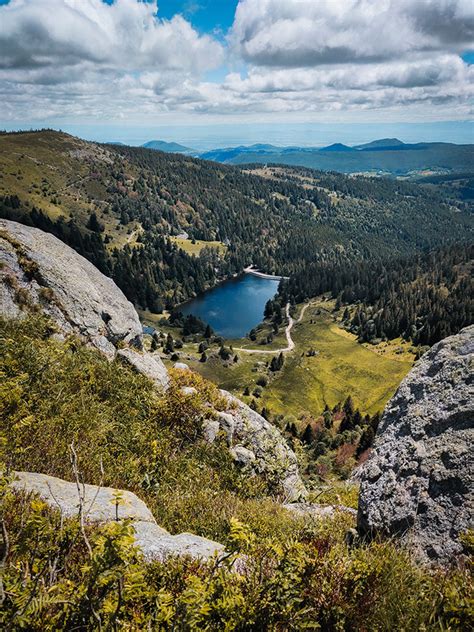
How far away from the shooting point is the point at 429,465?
9.37 meters

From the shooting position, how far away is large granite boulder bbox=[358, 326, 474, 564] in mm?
8328

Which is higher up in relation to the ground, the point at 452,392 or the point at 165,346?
the point at 452,392

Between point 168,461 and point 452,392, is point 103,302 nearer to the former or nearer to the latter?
point 168,461

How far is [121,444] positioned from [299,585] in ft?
29.2

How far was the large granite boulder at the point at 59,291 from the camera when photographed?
22281 mm

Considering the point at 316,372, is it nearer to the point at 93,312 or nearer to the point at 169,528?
the point at 93,312

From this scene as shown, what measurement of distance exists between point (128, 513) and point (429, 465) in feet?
23.7

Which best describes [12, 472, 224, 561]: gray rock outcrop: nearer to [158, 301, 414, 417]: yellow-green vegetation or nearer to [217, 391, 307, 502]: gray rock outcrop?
[217, 391, 307, 502]: gray rock outcrop

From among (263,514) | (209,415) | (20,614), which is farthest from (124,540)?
(209,415)

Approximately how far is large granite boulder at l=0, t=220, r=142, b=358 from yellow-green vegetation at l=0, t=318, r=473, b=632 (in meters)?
3.04

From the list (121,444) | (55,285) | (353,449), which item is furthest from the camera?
(353,449)

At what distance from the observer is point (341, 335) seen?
194250 mm

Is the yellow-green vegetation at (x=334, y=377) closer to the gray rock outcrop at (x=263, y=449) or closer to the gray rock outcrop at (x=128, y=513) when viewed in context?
the gray rock outcrop at (x=263, y=449)

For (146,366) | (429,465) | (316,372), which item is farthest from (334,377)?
(429,465)
